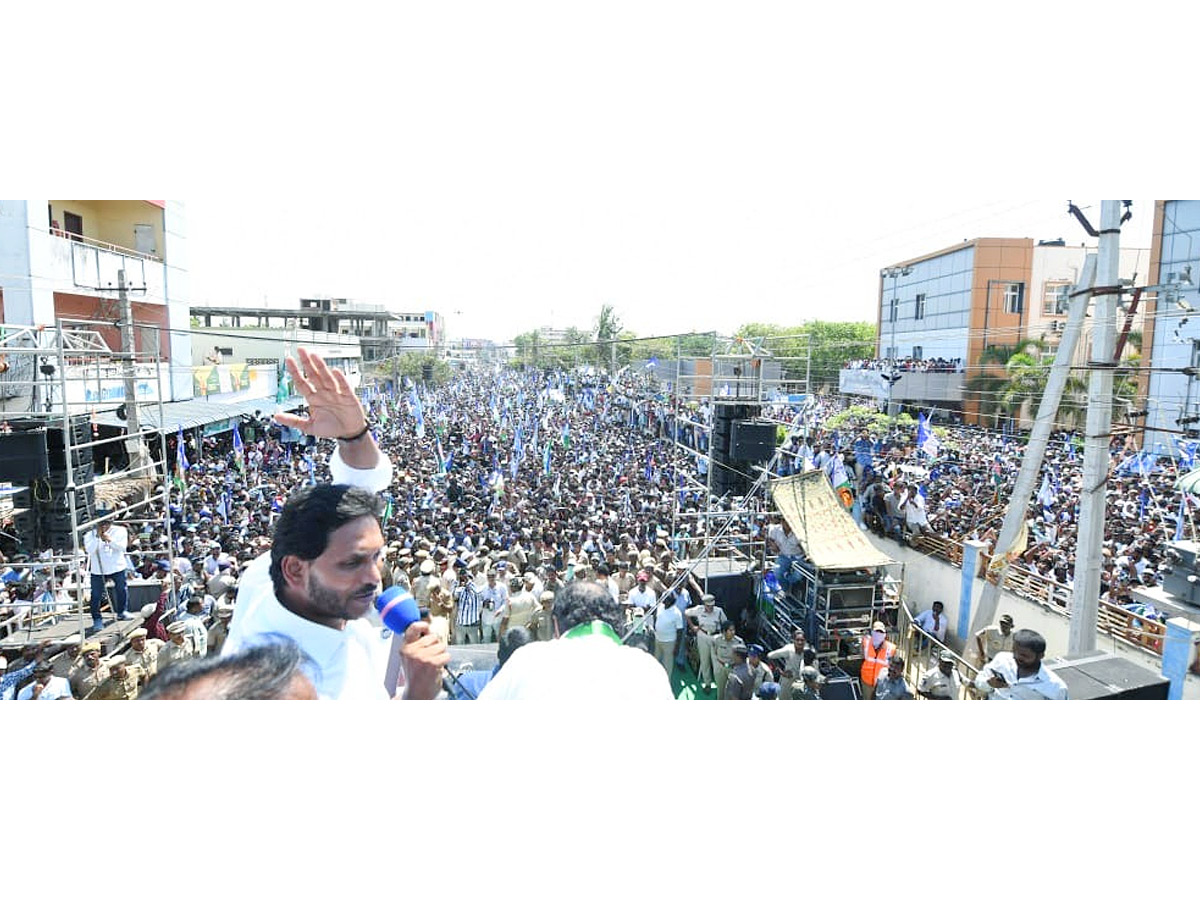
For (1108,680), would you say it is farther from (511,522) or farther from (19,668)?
(19,668)

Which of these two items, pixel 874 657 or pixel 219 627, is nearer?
pixel 219 627

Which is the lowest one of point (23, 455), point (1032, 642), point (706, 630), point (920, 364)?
point (706, 630)

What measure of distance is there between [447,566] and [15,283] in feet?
9.06

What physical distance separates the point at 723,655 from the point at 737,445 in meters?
1.86

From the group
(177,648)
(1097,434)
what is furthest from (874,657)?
(177,648)

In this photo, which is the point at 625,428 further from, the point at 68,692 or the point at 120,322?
the point at 68,692

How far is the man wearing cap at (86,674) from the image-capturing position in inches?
130

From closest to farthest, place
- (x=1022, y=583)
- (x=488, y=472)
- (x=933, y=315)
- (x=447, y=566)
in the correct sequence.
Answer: (x=447, y=566) → (x=1022, y=583) → (x=488, y=472) → (x=933, y=315)

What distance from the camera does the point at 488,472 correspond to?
710 centimetres

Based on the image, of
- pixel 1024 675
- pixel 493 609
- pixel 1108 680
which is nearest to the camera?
pixel 1108 680

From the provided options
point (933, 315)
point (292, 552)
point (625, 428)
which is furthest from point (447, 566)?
point (933, 315)

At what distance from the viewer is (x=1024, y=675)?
3.04 m

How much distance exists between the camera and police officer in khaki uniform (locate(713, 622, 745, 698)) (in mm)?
3840

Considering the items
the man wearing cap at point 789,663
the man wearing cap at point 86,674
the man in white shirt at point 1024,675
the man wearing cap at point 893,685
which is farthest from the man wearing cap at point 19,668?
the man in white shirt at point 1024,675
